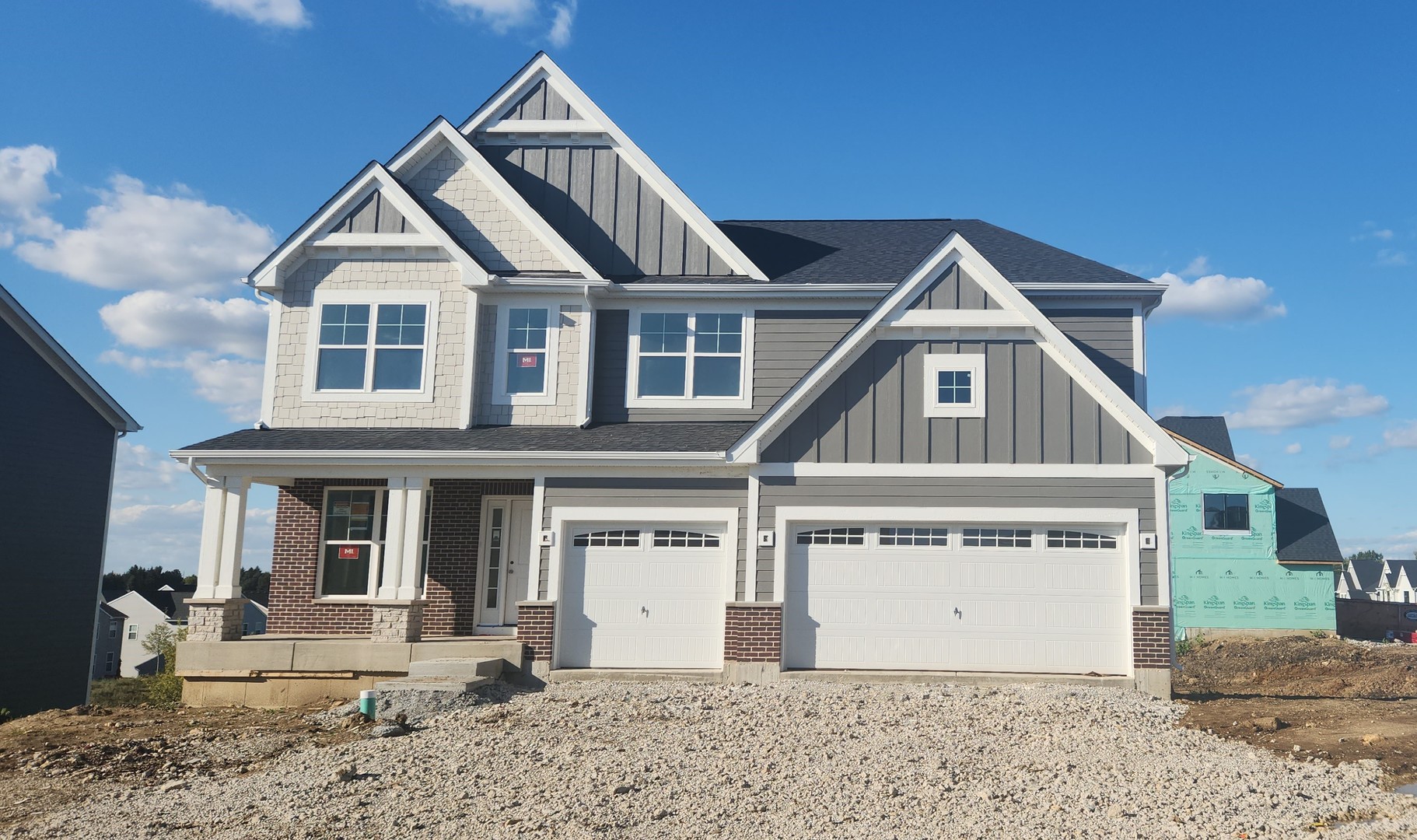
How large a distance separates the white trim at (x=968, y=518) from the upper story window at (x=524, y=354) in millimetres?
4574

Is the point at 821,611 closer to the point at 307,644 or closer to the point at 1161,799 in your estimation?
the point at 1161,799

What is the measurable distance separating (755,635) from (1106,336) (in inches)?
293

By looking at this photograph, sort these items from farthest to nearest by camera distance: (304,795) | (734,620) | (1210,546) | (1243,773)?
(1210,546), (734,620), (1243,773), (304,795)

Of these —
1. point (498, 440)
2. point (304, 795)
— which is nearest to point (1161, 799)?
point (304, 795)

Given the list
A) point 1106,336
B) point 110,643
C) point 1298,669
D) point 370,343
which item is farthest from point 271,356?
point 110,643

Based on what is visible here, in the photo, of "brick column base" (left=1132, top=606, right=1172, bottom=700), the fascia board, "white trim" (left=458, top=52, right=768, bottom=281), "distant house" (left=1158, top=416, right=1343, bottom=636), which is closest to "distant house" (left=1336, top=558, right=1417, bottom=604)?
"distant house" (left=1158, top=416, right=1343, bottom=636)

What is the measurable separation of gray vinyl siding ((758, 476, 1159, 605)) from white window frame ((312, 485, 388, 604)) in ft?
21.2

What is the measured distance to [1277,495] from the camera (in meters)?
35.0

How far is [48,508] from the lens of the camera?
1991 centimetres

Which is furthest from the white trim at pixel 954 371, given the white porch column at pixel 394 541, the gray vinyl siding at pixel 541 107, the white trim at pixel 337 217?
the gray vinyl siding at pixel 541 107

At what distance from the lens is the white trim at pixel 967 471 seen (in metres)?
14.0

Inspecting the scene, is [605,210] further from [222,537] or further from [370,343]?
[222,537]

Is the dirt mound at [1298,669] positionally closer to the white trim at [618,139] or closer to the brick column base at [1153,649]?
the brick column base at [1153,649]

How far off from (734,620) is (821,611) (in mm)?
1238
